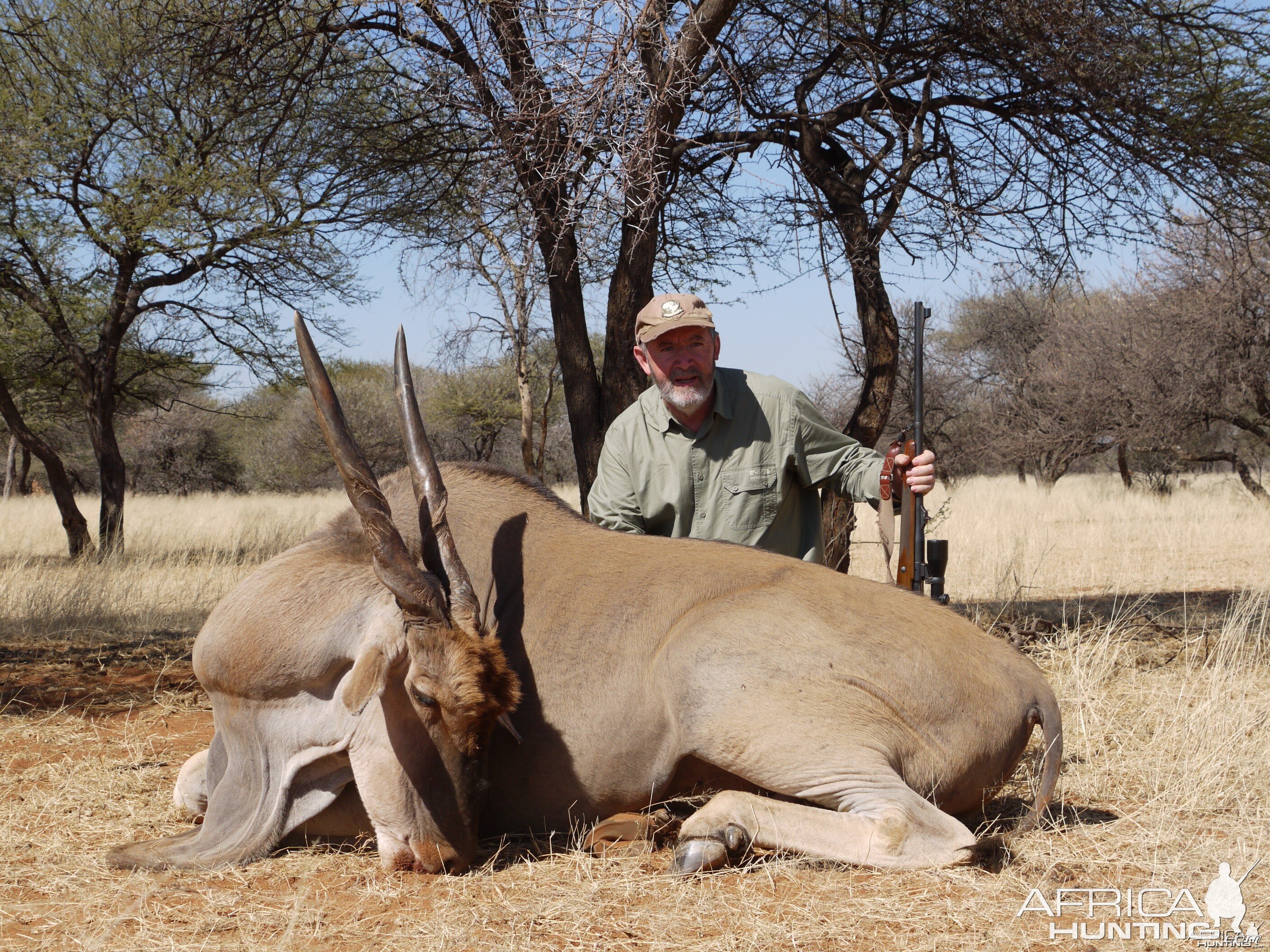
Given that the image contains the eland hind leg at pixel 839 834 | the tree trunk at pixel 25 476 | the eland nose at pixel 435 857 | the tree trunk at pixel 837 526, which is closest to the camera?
the eland hind leg at pixel 839 834

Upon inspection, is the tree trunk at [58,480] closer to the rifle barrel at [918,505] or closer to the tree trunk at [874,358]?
the tree trunk at [874,358]

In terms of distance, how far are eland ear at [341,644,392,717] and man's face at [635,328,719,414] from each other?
202cm

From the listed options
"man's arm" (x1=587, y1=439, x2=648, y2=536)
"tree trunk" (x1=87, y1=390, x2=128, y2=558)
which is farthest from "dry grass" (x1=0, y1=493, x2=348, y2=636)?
"man's arm" (x1=587, y1=439, x2=648, y2=536)

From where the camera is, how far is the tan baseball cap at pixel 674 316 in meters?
4.56

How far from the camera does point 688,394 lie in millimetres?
4656

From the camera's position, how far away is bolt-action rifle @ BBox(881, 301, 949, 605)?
432 centimetres

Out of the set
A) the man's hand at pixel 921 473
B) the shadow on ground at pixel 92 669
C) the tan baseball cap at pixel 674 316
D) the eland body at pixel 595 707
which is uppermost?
the tan baseball cap at pixel 674 316

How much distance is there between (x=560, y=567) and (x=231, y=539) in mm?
12703

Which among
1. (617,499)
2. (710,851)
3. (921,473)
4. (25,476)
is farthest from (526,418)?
(710,851)

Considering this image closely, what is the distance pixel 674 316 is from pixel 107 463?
11.6 meters

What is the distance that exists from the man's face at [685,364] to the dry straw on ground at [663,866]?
6.69 feet

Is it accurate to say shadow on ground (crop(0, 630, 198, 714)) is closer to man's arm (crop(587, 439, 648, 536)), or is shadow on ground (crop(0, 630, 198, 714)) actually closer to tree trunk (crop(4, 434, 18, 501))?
man's arm (crop(587, 439, 648, 536))

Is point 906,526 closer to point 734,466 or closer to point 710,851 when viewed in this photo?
point 734,466

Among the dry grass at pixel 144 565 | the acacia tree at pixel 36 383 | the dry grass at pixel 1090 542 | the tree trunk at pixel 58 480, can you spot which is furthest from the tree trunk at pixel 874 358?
the tree trunk at pixel 58 480
